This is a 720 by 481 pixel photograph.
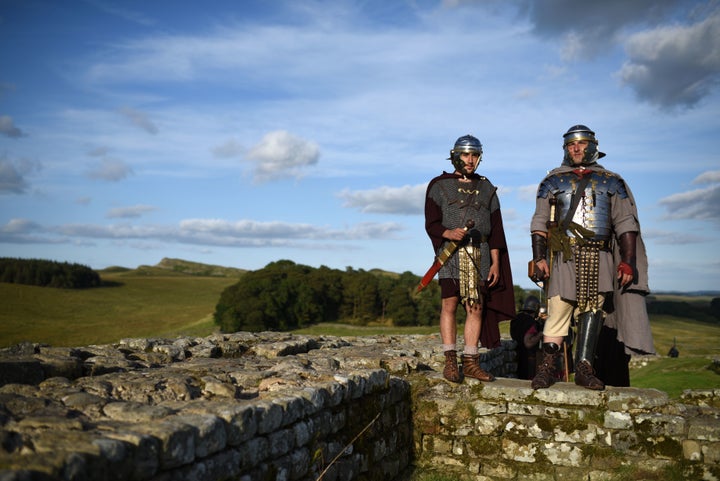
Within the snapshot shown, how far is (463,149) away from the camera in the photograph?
6.12 m

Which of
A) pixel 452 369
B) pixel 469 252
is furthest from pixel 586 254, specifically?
pixel 452 369

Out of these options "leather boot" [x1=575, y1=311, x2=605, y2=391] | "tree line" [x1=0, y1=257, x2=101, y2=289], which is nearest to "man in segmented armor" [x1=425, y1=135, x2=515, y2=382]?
"leather boot" [x1=575, y1=311, x2=605, y2=391]

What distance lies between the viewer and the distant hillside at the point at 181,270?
235 feet

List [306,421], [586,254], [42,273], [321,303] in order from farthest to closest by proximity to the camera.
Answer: [42,273]
[321,303]
[586,254]
[306,421]

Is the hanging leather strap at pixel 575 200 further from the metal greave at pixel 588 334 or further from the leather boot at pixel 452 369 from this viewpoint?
the leather boot at pixel 452 369

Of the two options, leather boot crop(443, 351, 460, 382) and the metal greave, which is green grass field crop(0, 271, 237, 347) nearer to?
leather boot crop(443, 351, 460, 382)

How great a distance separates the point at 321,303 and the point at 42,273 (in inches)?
793

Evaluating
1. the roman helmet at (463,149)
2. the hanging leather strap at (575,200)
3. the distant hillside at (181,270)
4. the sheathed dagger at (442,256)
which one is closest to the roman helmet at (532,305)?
the hanging leather strap at (575,200)

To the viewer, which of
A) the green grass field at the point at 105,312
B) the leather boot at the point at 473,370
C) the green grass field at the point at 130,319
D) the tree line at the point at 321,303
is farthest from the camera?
the tree line at the point at 321,303

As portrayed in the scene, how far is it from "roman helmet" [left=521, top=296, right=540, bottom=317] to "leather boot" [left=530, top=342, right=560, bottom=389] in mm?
5018

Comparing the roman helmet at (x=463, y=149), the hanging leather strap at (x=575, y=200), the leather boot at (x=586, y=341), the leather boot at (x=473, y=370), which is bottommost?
the leather boot at (x=473, y=370)

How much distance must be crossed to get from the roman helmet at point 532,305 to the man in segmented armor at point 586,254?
4821 mm

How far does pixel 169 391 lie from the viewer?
403cm

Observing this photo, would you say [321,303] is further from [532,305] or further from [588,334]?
[588,334]
